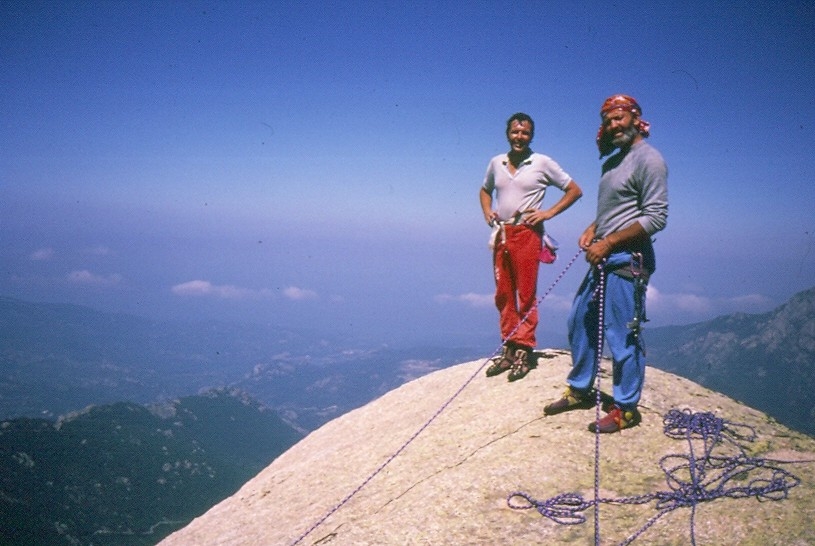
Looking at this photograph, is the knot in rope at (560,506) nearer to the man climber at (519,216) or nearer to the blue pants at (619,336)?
the blue pants at (619,336)

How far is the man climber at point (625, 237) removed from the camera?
18.3 feet

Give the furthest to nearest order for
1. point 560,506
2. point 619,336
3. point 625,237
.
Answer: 1. point 619,336
2. point 625,237
3. point 560,506

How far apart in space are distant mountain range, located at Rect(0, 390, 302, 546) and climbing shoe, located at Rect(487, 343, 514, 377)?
131730 millimetres

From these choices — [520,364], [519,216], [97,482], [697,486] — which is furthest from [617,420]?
[97,482]

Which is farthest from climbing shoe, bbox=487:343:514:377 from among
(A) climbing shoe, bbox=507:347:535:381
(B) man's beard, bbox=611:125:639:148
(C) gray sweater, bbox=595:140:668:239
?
(B) man's beard, bbox=611:125:639:148

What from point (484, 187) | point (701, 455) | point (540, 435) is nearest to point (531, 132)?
point (484, 187)

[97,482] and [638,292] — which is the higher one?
[638,292]

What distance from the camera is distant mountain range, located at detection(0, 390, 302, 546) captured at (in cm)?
11306

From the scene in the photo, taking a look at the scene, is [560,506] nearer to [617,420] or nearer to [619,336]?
[617,420]

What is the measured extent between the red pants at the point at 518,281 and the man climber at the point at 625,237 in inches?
58.0

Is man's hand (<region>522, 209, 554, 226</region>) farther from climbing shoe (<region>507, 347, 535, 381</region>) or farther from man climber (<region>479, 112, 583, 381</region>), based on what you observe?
climbing shoe (<region>507, 347, 535, 381</region>)

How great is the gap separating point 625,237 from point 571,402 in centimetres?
295

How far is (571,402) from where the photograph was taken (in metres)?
7.09

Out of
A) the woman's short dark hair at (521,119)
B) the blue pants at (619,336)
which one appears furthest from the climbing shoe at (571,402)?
the woman's short dark hair at (521,119)
